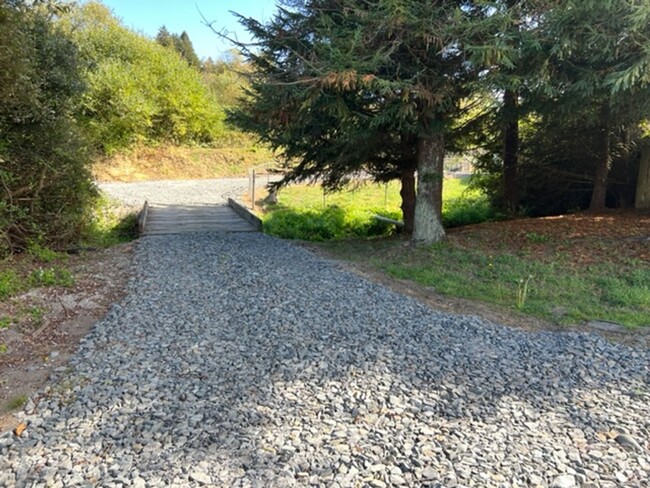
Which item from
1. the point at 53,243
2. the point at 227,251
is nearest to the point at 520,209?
the point at 227,251

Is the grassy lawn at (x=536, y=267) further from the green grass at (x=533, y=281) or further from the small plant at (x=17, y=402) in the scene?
the small plant at (x=17, y=402)

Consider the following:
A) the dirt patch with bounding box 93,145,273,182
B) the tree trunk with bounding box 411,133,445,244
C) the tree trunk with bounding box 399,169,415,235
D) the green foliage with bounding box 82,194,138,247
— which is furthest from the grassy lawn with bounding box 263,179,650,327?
the dirt patch with bounding box 93,145,273,182

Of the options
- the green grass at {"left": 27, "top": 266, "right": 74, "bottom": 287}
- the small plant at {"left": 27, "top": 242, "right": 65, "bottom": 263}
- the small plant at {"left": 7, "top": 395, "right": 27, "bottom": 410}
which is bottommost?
the small plant at {"left": 7, "top": 395, "right": 27, "bottom": 410}

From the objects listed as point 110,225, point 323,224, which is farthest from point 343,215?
point 110,225

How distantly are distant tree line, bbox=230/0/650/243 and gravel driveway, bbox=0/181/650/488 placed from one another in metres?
2.96

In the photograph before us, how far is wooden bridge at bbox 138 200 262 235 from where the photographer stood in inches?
377

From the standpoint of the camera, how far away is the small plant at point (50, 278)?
521 cm

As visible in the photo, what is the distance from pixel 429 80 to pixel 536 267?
114 inches

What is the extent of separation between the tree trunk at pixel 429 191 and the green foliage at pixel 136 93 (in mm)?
15836

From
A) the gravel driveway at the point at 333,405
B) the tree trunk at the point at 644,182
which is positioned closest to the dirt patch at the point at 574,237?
the tree trunk at the point at 644,182

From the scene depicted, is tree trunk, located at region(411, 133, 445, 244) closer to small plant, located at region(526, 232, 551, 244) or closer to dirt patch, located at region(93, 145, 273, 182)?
small plant, located at region(526, 232, 551, 244)

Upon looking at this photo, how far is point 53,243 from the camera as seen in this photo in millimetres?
6910

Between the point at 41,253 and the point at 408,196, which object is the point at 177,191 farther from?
the point at 408,196

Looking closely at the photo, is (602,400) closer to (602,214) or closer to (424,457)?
(424,457)
